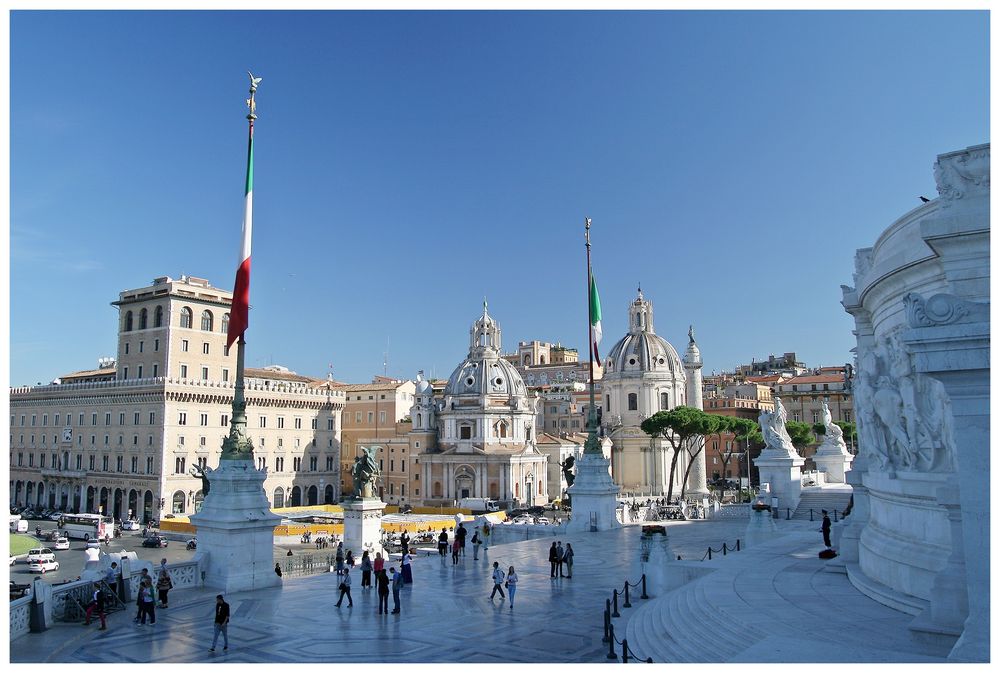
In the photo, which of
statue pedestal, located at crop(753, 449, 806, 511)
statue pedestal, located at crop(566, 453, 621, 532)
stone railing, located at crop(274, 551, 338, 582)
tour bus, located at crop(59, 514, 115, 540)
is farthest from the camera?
tour bus, located at crop(59, 514, 115, 540)

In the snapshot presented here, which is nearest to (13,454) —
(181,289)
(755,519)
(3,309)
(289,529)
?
(181,289)

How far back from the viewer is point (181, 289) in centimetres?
7625

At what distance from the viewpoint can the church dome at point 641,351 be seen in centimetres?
8256

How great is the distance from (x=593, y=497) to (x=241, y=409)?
16.2 meters

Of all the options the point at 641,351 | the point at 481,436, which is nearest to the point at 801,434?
the point at 641,351

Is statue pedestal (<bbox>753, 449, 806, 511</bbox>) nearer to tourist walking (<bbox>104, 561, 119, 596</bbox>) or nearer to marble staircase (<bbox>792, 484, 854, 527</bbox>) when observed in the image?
marble staircase (<bbox>792, 484, 854, 527</bbox>)

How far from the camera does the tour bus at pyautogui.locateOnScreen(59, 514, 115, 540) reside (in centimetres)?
5225

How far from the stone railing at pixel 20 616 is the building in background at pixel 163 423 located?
176 feet

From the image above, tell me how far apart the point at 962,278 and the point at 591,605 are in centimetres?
1022

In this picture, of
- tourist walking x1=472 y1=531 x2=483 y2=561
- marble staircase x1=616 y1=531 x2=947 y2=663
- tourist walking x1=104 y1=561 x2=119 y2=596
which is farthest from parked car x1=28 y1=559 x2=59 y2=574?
marble staircase x1=616 y1=531 x2=947 y2=663

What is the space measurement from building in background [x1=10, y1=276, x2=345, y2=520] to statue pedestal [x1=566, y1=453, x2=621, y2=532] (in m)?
40.5

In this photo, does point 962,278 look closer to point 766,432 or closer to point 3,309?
point 3,309

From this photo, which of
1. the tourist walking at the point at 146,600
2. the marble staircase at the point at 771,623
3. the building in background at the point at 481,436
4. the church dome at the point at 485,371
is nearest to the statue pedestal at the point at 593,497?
the marble staircase at the point at 771,623

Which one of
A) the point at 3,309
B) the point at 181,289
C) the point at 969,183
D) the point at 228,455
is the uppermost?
the point at 181,289
